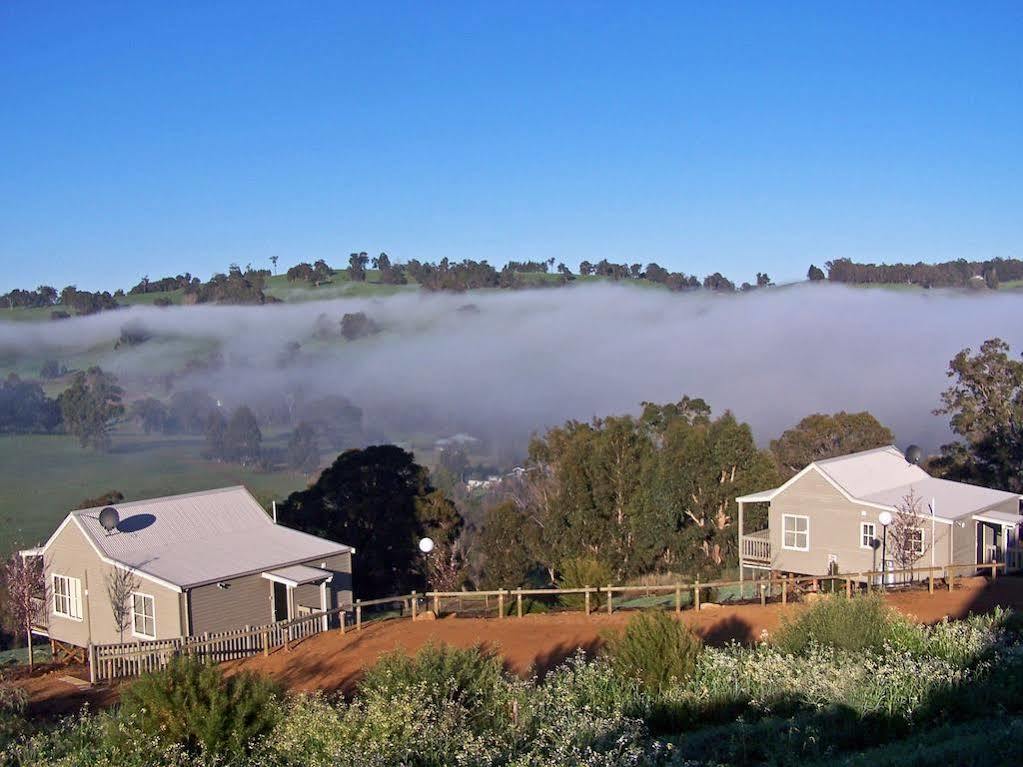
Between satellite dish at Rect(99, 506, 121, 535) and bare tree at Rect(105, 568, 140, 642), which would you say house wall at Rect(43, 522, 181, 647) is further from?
satellite dish at Rect(99, 506, 121, 535)

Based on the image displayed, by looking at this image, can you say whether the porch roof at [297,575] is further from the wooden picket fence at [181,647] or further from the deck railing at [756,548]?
the deck railing at [756,548]

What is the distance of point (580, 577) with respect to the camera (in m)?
22.7

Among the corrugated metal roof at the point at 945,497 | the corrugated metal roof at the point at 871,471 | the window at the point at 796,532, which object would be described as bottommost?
the window at the point at 796,532

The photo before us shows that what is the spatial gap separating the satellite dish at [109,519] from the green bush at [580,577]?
11.2 meters

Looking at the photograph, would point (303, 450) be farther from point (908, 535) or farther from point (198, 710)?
point (198, 710)

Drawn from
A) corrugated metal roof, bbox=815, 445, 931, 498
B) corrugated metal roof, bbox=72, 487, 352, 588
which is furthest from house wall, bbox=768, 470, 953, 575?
corrugated metal roof, bbox=72, 487, 352, 588

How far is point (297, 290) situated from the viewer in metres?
161

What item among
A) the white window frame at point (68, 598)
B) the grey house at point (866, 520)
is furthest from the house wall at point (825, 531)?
the white window frame at point (68, 598)

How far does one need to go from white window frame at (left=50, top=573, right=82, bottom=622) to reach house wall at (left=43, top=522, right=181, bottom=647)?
10cm

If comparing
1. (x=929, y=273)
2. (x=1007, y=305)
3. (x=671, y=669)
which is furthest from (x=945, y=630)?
(x=929, y=273)

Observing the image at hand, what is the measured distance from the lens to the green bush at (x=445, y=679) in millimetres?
10562

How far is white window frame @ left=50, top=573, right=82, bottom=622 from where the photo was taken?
25.0 m

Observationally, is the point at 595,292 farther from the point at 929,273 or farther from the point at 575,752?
the point at 575,752

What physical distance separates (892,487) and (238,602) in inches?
751
